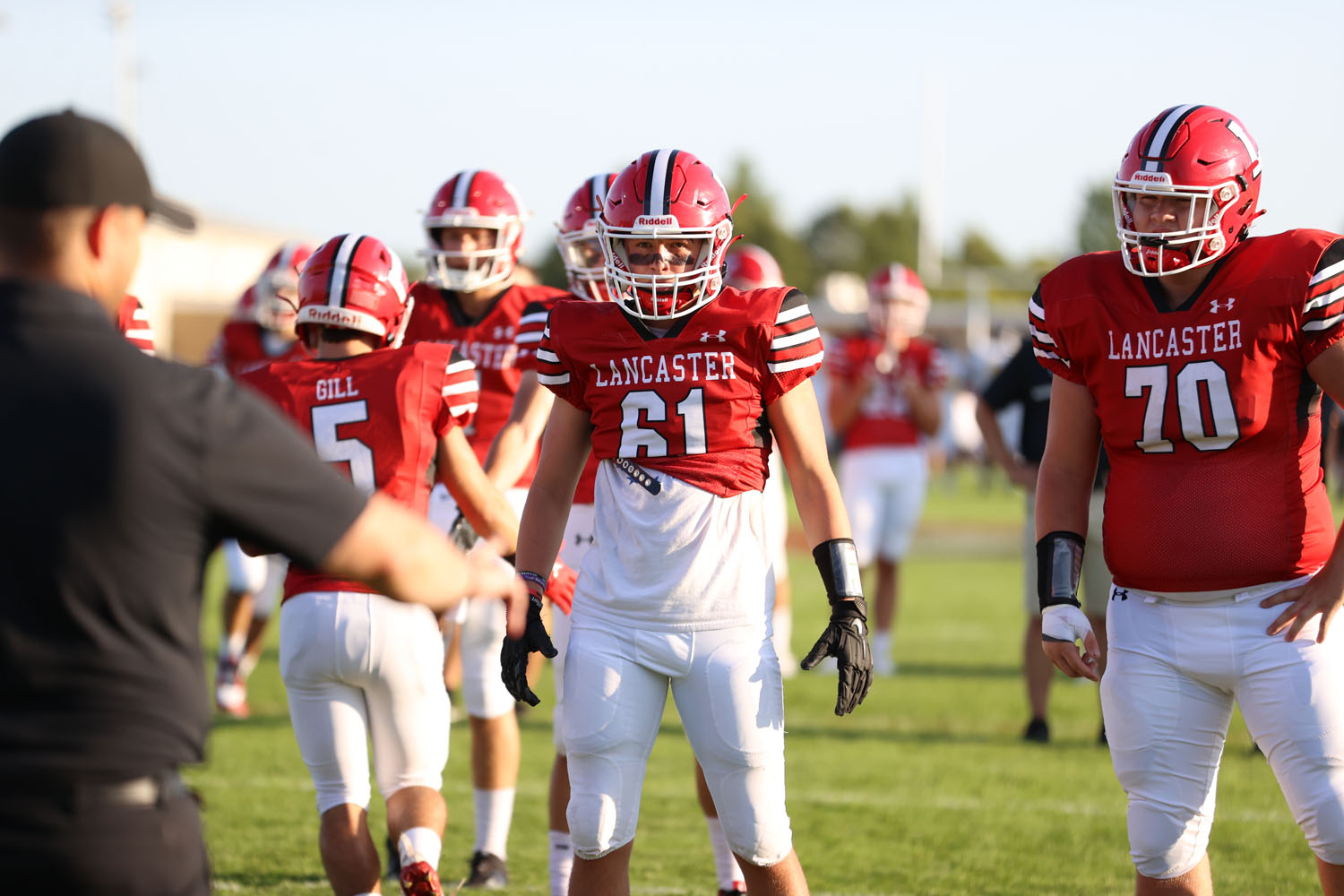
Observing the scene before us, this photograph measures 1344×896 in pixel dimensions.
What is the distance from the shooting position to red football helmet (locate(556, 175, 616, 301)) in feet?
16.8

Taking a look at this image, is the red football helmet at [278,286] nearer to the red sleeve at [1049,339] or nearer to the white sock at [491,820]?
the white sock at [491,820]

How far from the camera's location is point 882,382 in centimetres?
990

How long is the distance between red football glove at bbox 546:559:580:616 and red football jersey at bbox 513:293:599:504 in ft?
1.96

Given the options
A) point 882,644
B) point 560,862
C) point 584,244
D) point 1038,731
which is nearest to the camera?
point 560,862

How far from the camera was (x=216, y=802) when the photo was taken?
19.9 ft

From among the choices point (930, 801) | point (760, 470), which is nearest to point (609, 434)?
point (760, 470)

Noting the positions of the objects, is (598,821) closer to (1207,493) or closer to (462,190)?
(1207,493)

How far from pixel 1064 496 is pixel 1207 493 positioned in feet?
1.23

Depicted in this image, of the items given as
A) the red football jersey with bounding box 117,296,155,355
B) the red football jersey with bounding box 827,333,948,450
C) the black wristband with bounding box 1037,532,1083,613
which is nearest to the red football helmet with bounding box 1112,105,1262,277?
the black wristband with bounding box 1037,532,1083,613

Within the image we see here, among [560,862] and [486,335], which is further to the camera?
[486,335]

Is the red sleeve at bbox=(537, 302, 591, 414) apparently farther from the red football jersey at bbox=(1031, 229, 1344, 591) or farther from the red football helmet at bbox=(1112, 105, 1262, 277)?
the red football helmet at bbox=(1112, 105, 1262, 277)

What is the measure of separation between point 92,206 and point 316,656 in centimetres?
187

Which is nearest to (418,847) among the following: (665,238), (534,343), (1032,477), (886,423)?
(665,238)

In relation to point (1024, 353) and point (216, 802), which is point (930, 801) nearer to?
point (1024, 353)
